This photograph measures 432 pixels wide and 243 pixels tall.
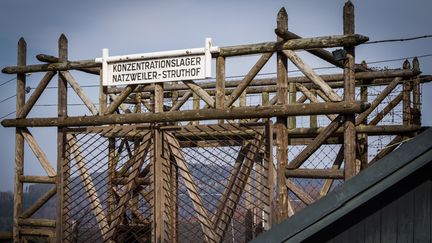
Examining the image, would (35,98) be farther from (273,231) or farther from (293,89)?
(273,231)

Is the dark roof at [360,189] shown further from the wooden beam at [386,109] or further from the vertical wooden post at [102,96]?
the wooden beam at [386,109]

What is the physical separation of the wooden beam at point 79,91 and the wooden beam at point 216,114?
0.21 meters

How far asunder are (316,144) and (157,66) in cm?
302

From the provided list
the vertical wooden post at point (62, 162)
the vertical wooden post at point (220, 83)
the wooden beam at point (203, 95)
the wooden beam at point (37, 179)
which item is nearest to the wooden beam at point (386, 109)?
the vertical wooden post at point (220, 83)

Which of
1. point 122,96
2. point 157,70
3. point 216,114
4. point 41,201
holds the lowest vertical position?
point 41,201

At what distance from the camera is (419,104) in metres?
12.9

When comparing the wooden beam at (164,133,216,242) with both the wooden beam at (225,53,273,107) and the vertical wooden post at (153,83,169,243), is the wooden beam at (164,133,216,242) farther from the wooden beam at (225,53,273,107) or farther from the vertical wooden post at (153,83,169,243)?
the wooden beam at (225,53,273,107)

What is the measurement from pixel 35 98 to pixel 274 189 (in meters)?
5.33

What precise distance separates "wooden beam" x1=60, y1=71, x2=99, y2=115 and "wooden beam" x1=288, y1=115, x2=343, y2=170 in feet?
12.6

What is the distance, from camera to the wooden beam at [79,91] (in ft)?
33.6

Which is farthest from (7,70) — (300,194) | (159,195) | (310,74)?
(300,194)

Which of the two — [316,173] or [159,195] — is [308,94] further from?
[159,195]

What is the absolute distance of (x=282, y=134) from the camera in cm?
891

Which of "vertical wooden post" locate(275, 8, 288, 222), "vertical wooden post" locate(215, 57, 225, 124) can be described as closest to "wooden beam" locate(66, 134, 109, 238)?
"vertical wooden post" locate(215, 57, 225, 124)
